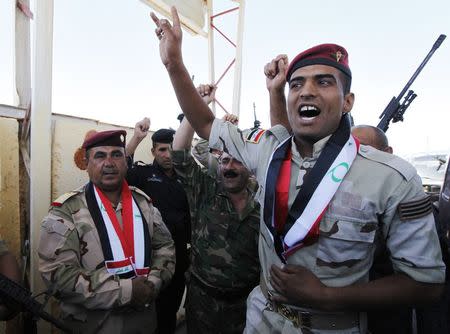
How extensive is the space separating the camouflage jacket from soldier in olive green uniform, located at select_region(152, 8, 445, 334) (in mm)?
839

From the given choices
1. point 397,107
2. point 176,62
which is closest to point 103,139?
point 176,62

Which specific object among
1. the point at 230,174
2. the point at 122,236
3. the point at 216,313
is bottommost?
the point at 216,313

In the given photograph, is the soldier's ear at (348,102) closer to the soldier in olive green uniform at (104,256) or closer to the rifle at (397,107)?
the soldier in olive green uniform at (104,256)

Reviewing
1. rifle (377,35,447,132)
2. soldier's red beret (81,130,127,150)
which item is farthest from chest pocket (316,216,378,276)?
rifle (377,35,447,132)

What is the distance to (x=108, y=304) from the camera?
1.88 m

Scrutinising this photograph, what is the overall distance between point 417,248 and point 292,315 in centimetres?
55

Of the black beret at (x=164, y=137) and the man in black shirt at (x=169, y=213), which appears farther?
the black beret at (x=164, y=137)

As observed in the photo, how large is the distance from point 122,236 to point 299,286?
4.41 feet

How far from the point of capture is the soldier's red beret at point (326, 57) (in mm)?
1297

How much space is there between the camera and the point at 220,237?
232cm

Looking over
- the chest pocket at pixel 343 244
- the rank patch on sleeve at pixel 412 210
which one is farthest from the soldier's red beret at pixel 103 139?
the rank patch on sleeve at pixel 412 210

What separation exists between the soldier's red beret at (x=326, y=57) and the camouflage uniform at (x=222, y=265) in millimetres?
1285

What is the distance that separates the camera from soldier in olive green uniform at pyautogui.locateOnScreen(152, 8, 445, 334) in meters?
1.12

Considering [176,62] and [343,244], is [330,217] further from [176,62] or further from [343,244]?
[176,62]
